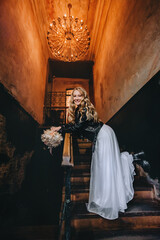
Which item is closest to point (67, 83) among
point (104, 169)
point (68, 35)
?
point (68, 35)

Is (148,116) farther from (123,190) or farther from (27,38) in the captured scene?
(27,38)

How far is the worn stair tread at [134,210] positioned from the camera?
71.8 inches

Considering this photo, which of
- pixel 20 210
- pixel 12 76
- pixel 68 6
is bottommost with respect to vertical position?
pixel 20 210

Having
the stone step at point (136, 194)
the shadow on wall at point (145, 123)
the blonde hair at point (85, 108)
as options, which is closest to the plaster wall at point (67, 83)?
the shadow on wall at point (145, 123)

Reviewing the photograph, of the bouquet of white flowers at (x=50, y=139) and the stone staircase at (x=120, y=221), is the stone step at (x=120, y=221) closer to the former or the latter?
the stone staircase at (x=120, y=221)

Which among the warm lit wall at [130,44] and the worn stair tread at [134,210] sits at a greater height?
the warm lit wall at [130,44]

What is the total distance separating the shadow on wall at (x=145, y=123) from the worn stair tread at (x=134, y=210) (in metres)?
0.54

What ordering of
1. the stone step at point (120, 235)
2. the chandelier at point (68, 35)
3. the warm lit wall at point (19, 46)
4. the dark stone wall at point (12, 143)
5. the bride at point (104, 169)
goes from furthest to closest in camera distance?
the chandelier at point (68, 35) → the warm lit wall at point (19, 46) → the dark stone wall at point (12, 143) → the bride at point (104, 169) → the stone step at point (120, 235)

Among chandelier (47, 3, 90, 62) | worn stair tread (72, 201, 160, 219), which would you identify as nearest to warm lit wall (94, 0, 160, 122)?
chandelier (47, 3, 90, 62)

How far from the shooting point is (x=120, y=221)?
1.74 m

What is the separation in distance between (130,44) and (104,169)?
315cm

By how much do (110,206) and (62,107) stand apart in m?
6.10

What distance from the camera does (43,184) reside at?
4.20 metres

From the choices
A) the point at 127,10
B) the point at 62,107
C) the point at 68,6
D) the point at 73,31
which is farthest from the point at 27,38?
the point at 62,107
